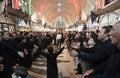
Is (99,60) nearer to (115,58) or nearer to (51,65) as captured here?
(115,58)

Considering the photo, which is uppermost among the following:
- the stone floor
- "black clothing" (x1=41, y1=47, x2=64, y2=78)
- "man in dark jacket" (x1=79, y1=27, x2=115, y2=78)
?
"man in dark jacket" (x1=79, y1=27, x2=115, y2=78)

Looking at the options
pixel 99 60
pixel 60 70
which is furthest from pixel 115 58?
pixel 60 70

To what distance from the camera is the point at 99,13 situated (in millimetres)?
30141

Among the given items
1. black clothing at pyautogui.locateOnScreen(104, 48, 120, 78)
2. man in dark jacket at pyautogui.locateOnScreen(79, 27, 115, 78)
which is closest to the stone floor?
man in dark jacket at pyautogui.locateOnScreen(79, 27, 115, 78)

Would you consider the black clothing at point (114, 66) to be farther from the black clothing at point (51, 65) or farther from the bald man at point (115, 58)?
the black clothing at point (51, 65)

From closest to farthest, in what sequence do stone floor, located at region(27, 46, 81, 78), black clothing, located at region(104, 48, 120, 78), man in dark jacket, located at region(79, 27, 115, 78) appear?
black clothing, located at region(104, 48, 120, 78)
man in dark jacket, located at region(79, 27, 115, 78)
stone floor, located at region(27, 46, 81, 78)

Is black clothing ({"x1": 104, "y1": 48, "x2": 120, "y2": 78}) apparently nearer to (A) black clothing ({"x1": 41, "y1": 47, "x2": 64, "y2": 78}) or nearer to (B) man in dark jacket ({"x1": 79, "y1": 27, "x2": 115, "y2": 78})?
(B) man in dark jacket ({"x1": 79, "y1": 27, "x2": 115, "y2": 78})

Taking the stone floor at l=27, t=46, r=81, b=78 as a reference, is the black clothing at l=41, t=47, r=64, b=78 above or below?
above

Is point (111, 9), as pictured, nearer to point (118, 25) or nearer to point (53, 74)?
point (53, 74)

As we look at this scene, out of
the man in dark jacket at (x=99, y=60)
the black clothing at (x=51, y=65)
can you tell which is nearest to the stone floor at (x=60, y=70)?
the black clothing at (x=51, y=65)

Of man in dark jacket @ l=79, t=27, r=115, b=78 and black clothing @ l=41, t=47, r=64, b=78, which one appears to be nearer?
man in dark jacket @ l=79, t=27, r=115, b=78

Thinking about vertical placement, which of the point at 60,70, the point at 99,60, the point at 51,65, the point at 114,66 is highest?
the point at 114,66

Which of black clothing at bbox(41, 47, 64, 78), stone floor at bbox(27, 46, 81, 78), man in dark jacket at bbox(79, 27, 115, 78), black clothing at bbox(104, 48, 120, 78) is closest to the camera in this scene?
black clothing at bbox(104, 48, 120, 78)

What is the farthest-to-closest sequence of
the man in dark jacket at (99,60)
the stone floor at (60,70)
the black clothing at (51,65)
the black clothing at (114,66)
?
the stone floor at (60,70), the black clothing at (51,65), the man in dark jacket at (99,60), the black clothing at (114,66)
